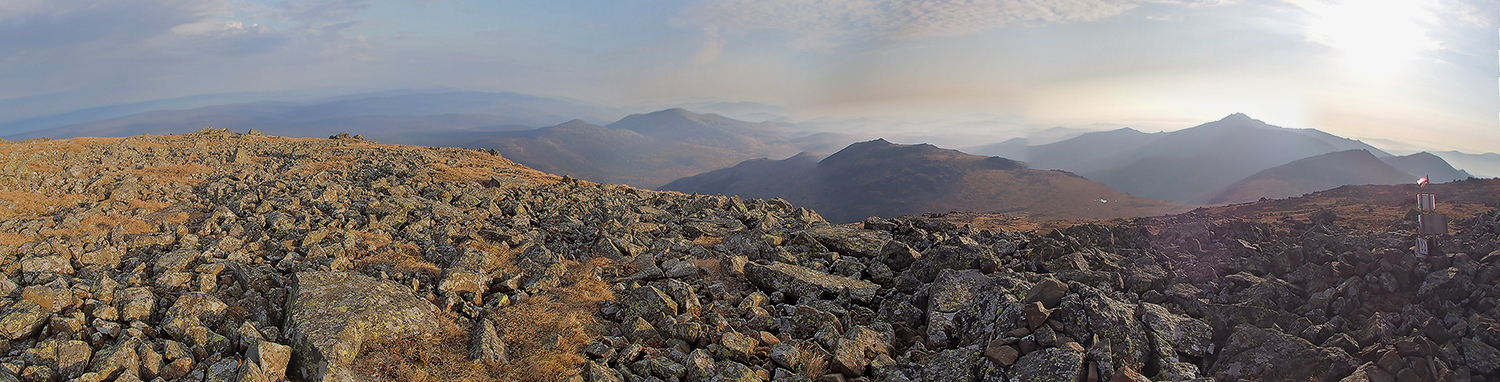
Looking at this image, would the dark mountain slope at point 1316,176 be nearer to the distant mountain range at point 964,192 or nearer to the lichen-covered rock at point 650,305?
the distant mountain range at point 964,192

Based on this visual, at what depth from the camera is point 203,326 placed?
9695mm

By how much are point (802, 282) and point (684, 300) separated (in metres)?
2.97

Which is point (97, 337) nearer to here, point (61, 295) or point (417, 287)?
point (61, 295)

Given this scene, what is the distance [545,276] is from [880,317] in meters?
7.63

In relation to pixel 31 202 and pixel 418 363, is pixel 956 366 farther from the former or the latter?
pixel 31 202

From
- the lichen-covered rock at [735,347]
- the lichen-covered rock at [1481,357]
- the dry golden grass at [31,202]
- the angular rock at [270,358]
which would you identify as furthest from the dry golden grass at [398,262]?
the lichen-covered rock at [1481,357]

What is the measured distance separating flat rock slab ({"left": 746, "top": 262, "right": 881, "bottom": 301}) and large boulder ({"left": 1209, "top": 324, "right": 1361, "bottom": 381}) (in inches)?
256

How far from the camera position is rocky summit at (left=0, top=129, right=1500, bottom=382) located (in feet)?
29.3

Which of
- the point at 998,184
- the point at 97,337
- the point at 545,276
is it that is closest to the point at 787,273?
the point at 545,276

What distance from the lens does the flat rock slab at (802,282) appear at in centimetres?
1366

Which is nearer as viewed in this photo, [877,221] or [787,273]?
[787,273]

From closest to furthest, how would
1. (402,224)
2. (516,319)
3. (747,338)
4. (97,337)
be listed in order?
(97,337), (747,338), (516,319), (402,224)

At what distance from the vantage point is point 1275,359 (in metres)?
8.88

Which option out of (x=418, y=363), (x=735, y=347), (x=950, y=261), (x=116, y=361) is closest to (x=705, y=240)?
(x=950, y=261)
